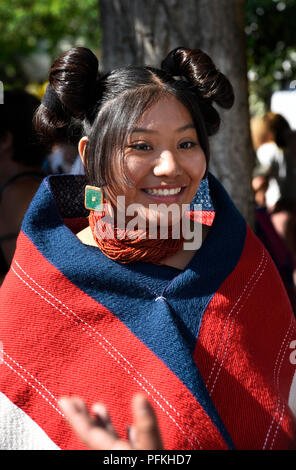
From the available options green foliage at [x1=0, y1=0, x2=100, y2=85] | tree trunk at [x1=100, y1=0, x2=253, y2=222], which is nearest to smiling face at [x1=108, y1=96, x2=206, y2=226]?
tree trunk at [x1=100, y1=0, x2=253, y2=222]

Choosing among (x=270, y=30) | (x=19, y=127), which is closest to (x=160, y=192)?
(x=19, y=127)

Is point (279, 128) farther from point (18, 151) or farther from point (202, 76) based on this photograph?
point (202, 76)

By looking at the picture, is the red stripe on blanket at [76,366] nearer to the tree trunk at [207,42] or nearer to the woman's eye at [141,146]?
the woman's eye at [141,146]

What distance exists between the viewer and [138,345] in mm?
1851

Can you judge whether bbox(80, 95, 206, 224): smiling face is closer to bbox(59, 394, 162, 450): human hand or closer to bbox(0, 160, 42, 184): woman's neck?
bbox(59, 394, 162, 450): human hand

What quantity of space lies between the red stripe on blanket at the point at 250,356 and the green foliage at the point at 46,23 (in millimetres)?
10509

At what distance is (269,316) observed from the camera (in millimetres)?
2092

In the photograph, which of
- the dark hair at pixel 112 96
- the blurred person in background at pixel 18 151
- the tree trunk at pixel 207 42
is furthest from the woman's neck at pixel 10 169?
the dark hair at pixel 112 96

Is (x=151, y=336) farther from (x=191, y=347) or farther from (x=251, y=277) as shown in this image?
(x=251, y=277)

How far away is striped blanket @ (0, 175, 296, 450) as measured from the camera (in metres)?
1.80

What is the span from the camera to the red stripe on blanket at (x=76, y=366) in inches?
69.8

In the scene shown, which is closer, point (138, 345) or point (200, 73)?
point (138, 345)

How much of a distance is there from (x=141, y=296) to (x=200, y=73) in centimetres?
77

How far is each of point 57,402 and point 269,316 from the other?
0.76 metres
